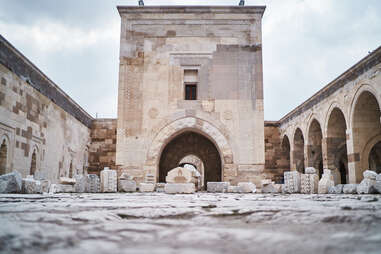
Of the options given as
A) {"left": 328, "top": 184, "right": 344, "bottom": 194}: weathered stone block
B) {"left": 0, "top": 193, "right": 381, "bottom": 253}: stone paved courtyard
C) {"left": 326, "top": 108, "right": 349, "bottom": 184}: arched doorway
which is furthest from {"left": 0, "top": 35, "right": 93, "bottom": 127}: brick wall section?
{"left": 326, "top": 108, "right": 349, "bottom": 184}: arched doorway

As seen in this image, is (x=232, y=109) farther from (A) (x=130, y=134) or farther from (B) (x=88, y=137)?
(B) (x=88, y=137)

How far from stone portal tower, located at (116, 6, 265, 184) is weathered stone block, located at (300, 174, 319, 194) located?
3.13m

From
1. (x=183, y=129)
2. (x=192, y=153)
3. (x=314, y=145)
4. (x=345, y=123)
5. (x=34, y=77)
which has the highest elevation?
(x=34, y=77)

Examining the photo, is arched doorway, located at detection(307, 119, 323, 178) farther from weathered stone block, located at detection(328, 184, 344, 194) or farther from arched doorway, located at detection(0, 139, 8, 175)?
arched doorway, located at detection(0, 139, 8, 175)

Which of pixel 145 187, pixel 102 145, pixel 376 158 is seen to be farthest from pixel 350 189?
pixel 102 145

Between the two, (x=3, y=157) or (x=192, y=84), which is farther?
(x=192, y=84)

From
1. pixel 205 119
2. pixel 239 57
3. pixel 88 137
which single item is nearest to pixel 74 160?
pixel 88 137

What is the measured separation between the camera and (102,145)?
1739 centimetres

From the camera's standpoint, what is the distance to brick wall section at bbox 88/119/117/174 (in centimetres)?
1712

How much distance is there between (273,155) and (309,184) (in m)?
9.58

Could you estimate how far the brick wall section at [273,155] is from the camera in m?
18.2

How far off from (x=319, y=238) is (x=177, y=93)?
1148 centimetres

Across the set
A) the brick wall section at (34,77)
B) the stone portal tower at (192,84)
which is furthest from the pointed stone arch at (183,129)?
the brick wall section at (34,77)

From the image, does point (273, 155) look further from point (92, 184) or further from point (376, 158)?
point (92, 184)
